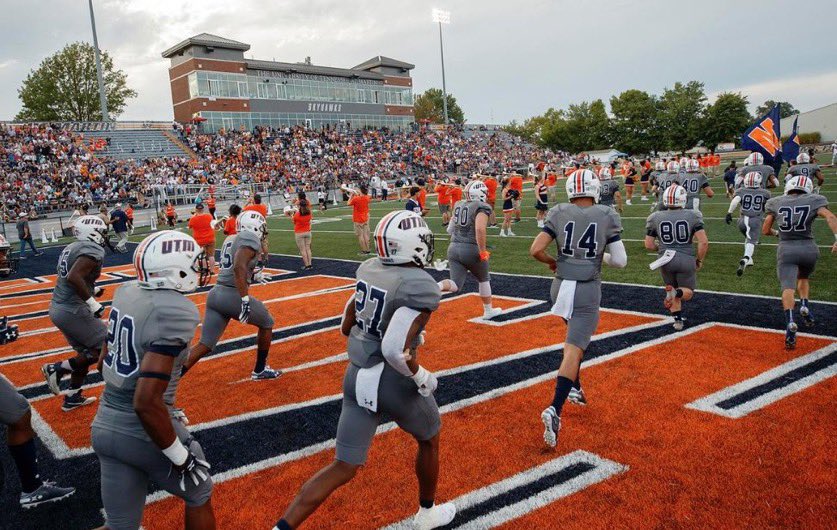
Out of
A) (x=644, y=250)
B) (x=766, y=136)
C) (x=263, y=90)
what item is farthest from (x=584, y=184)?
(x=263, y=90)

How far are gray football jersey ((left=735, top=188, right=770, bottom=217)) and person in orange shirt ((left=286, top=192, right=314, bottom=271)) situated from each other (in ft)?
31.9

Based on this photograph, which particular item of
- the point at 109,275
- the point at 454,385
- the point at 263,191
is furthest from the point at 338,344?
the point at 263,191

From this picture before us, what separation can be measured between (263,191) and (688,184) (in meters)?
30.9

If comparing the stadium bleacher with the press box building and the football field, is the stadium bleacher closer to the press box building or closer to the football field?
the press box building

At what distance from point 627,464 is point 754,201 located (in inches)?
351

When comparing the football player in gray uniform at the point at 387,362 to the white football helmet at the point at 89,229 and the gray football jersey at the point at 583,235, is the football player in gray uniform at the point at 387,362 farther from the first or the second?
the white football helmet at the point at 89,229

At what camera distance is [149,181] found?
3575 cm

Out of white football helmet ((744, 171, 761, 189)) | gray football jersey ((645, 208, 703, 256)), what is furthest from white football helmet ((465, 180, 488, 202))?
white football helmet ((744, 171, 761, 189))

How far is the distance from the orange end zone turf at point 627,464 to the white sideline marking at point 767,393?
86 mm

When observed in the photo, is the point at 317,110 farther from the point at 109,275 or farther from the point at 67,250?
the point at 67,250

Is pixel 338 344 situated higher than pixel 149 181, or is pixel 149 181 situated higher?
pixel 149 181

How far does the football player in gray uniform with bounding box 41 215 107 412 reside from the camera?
5566 millimetres

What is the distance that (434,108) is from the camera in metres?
103

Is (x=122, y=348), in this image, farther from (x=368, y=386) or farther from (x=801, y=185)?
(x=801, y=185)
